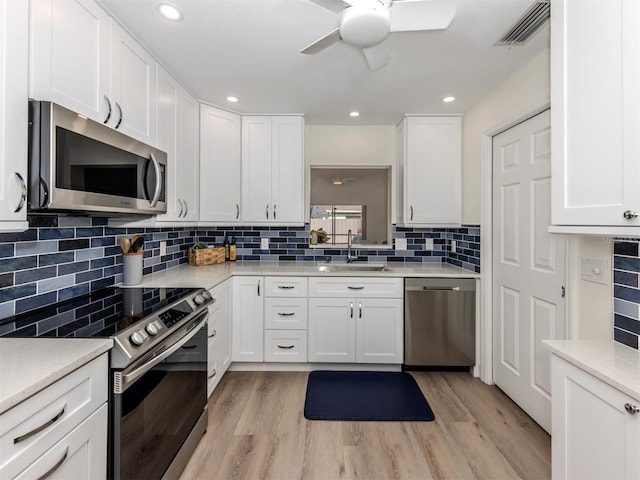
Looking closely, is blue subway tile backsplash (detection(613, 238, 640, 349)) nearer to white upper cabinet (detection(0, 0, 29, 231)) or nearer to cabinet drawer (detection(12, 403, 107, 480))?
cabinet drawer (detection(12, 403, 107, 480))

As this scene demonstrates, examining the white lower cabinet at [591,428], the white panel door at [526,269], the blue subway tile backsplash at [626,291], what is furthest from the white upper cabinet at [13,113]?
the white panel door at [526,269]

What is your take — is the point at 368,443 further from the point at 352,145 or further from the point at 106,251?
the point at 352,145

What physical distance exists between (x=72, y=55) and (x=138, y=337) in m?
1.25

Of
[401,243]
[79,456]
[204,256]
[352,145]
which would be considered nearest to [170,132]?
[204,256]

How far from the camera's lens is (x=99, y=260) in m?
1.97

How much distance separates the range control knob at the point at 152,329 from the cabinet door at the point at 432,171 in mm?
2373

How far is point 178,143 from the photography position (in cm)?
244

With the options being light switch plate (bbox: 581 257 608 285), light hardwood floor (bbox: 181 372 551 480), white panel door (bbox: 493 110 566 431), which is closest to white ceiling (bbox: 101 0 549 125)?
white panel door (bbox: 493 110 566 431)

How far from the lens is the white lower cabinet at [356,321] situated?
2.76 m

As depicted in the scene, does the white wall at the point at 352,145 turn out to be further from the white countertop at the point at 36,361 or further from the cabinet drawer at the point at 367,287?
the white countertop at the point at 36,361

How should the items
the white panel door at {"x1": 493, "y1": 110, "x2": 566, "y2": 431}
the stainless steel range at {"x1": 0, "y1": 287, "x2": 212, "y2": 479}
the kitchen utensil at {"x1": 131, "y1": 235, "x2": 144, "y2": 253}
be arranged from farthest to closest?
the kitchen utensil at {"x1": 131, "y1": 235, "x2": 144, "y2": 253}, the white panel door at {"x1": 493, "y1": 110, "x2": 566, "y2": 431}, the stainless steel range at {"x1": 0, "y1": 287, "x2": 212, "y2": 479}

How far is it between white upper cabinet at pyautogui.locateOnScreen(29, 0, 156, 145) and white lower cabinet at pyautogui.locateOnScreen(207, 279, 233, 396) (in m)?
1.19

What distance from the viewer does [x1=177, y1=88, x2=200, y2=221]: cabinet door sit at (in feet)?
8.14

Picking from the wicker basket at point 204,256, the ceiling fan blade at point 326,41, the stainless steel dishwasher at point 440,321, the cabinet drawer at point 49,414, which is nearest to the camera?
the cabinet drawer at point 49,414
